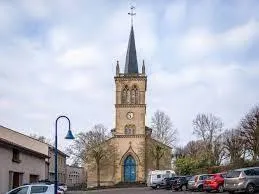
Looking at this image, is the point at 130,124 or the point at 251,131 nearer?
the point at 251,131

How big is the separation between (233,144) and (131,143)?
18.6 m

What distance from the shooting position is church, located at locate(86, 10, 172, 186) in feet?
308

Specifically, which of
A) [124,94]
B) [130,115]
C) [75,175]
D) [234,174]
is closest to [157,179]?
[130,115]

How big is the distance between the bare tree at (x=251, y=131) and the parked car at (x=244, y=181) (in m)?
39.2

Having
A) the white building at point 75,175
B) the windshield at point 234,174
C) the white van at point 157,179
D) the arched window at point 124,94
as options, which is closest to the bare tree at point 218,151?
the arched window at point 124,94

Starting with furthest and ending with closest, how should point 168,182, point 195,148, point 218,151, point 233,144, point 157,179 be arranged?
point 195,148 → point 218,151 → point 233,144 → point 157,179 → point 168,182

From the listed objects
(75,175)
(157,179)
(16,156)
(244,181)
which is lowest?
(244,181)

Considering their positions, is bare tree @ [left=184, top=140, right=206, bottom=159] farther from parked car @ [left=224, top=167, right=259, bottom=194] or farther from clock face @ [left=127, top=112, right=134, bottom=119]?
parked car @ [left=224, top=167, right=259, bottom=194]

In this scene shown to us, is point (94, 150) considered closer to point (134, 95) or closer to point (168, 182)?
point (134, 95)

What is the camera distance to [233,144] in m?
86.2

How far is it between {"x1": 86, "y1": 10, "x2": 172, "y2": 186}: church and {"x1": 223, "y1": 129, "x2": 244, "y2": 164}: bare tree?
393 inches

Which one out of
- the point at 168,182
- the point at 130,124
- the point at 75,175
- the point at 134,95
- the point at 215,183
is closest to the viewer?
the point at 215,183

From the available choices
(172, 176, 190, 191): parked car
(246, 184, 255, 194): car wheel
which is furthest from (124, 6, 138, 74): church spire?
(246, 184, 255, 194): car wheel

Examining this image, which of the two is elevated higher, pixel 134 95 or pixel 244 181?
pixel 134 95
